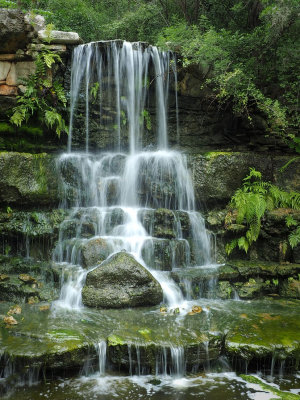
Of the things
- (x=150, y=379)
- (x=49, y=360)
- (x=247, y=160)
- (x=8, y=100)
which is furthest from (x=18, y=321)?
(x=247, y=160)

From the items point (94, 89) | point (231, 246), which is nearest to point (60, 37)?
point (94, 89)

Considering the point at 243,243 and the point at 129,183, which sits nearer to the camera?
the point at 243,243

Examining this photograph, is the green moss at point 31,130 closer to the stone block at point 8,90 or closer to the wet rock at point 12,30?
the stone block at point 8,90

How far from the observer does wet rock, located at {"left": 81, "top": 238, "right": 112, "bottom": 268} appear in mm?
6996

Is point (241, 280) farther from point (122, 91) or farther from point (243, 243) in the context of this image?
point (122, 91)

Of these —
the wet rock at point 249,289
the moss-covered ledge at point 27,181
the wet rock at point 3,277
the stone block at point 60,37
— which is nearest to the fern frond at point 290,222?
the wet rock at point 249,289

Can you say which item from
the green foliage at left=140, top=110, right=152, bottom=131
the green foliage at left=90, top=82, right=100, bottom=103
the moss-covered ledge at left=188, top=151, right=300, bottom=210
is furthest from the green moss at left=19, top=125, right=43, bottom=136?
the moss-covered ledge at left=188, top=151, right=300, bottom=210

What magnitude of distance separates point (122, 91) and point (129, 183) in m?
3.48

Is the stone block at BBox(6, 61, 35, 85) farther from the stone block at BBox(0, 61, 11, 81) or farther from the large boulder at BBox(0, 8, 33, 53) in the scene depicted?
the large boulder at BBox(0, 8, 33, 53)

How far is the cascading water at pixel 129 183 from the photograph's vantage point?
7.39 m

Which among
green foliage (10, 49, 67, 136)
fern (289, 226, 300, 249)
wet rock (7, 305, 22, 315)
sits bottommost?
wet rock (7, 305, 22, 315)

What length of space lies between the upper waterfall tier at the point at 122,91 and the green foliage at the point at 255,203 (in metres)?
3.36

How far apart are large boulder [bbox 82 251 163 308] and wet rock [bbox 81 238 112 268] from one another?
75 cm

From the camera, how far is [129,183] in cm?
925
